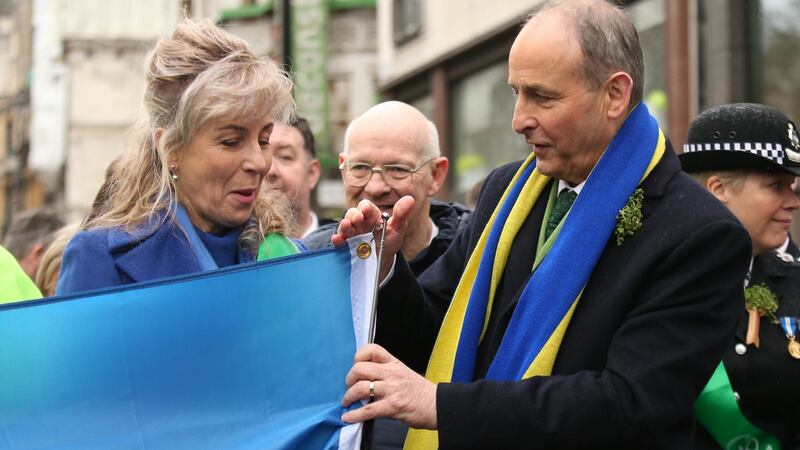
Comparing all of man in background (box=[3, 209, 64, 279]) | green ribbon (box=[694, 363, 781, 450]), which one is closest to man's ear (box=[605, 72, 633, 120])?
green ribbon (box=[694, 363, 781, 450])

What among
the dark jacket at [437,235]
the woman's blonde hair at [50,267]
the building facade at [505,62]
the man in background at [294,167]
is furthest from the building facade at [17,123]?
the dark jacket at [437,235]

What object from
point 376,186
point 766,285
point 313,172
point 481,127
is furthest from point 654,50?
point 766,285

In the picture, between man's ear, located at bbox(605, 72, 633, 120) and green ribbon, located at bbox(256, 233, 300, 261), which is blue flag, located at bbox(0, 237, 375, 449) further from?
man's ear, located at bbox(605, 72, 633, 120)

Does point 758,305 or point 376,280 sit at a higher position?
point 376,280

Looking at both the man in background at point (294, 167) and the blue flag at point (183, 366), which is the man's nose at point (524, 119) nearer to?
the blue flag at point (183, 366)

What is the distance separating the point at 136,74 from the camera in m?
41.8

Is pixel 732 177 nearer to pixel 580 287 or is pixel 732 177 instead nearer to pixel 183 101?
pixel 580 287

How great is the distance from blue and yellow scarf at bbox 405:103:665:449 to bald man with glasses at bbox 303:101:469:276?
1432 mm

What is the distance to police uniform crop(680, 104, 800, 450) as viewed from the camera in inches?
178

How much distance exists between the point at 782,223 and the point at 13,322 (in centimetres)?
264

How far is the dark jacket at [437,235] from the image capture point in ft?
17.5

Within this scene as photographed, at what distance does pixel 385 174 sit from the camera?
5.43m

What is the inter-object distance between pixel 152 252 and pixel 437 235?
189 cm

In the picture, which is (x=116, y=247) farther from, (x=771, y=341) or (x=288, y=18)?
(x=288, y=18)
